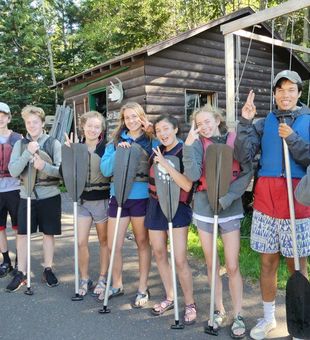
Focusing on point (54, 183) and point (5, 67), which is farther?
point (5, 67)

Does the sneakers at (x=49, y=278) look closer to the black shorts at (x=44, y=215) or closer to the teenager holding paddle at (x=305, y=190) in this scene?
the black shorts at (x=44, y=215)

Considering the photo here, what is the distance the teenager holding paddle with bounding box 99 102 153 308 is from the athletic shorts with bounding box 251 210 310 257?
1.10 m

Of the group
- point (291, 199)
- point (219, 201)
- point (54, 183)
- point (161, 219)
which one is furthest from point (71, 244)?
point (291, 199)

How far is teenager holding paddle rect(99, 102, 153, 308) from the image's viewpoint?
371cm

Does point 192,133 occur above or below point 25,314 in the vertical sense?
above

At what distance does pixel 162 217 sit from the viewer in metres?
3.50

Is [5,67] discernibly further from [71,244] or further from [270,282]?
[270,282]

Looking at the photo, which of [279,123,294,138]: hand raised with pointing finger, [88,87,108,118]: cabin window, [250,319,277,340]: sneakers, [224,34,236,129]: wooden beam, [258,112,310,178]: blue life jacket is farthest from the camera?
[88,87,108,118]: cabin window

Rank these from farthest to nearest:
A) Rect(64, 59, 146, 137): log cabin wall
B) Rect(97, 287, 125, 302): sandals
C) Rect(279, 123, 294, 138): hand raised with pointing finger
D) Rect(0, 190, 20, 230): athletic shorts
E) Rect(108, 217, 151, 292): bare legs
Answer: Rect(64, 59, 146, 137): log cabin wall < Rect(0, 190, 20, 230): athletic shorts < Rect(97, 287, 125, 302): sandals < Rect(108, 217, 151, 292): bare legs < Rect(279, 123, 294, 138): hand raised with pointing finger

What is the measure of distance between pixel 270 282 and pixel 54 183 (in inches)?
99.0

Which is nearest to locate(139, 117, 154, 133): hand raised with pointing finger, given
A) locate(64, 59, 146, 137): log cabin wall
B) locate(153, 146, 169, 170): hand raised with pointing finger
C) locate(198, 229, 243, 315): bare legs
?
locate(153, 146, 169, 170): hand raised with pointing finger

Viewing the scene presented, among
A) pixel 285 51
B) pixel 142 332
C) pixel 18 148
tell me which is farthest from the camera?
pixel 285 51

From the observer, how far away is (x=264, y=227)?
3.11 meters

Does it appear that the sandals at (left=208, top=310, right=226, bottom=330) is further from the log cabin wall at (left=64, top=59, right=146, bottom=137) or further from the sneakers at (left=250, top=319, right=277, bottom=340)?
the log cabin wall at (left=64, top=59, right=146, bottom=137)
